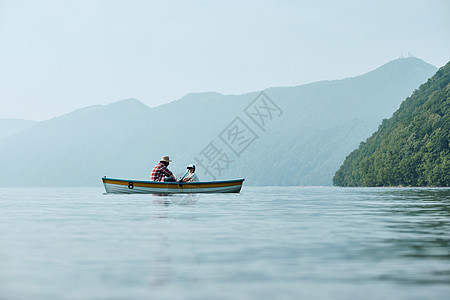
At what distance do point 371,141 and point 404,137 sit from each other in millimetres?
33129

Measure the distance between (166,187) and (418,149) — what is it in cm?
9535

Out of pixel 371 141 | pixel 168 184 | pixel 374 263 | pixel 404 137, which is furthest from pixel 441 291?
pixel 371 141

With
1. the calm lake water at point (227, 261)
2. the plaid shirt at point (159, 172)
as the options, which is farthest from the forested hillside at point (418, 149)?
the calm lake water at point (227, 261)

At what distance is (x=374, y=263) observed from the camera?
1242 cm

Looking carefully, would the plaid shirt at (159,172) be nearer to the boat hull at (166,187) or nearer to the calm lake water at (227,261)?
the boat hull at (166,187)

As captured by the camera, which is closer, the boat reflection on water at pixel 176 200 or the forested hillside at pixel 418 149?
the boat reflection on water at pixel 176 200

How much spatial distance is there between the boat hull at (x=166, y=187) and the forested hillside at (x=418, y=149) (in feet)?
253

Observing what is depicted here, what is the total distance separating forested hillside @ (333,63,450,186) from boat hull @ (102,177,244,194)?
77263 mm

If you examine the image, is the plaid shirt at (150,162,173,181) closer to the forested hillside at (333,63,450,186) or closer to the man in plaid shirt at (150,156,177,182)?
the man in plaid shirt at (150,156,177,182)

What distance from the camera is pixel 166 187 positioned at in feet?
163

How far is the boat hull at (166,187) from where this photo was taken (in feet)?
163

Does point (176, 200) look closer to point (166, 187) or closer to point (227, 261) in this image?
point (166, 187)

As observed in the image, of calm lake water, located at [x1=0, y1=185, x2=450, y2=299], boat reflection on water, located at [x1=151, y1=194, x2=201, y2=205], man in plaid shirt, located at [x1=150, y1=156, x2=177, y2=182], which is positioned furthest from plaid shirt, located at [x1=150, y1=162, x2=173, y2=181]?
calm lake water, located at [x1=0, y1=185, x2=450, y2=299]

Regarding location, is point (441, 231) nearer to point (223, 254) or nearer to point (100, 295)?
point (223, 254)
